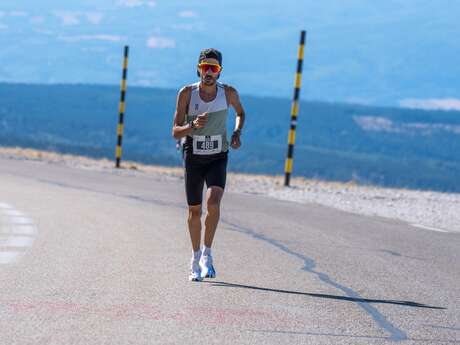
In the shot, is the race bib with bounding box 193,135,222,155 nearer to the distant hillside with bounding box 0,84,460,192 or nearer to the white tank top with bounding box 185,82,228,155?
the white tank top with bounding box 185,82,228,155

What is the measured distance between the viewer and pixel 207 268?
11.0 meters

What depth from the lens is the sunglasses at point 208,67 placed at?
36.1 ft

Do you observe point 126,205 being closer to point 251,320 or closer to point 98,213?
point 98,213

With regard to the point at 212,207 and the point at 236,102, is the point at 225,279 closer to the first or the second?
the point at 212,207

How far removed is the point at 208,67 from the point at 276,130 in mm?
116609

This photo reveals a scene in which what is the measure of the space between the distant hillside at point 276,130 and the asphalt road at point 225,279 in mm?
68073

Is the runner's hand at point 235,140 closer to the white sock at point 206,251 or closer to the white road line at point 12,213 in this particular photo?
the white sock at point 206,251

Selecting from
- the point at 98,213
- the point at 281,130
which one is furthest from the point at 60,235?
the point at 281,130

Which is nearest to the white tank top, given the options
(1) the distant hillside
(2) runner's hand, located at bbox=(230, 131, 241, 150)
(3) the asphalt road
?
(2) runner's hand, located at bbox=(230, 131, 241, 150)

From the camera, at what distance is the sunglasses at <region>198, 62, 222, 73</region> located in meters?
11.0

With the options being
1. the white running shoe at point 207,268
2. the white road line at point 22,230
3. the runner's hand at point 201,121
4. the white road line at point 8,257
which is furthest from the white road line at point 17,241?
the runner's hand at point 201,121

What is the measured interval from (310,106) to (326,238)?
12095cm

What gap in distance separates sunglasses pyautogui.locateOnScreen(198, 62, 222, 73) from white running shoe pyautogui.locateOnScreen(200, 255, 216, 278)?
1.42 metres

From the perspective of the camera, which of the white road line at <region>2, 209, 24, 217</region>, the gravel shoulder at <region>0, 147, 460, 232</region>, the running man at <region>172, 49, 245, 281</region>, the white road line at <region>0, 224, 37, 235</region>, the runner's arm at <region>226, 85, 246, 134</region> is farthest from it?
the gravel shoulder at <region>0, 147, 460, 232</region>
